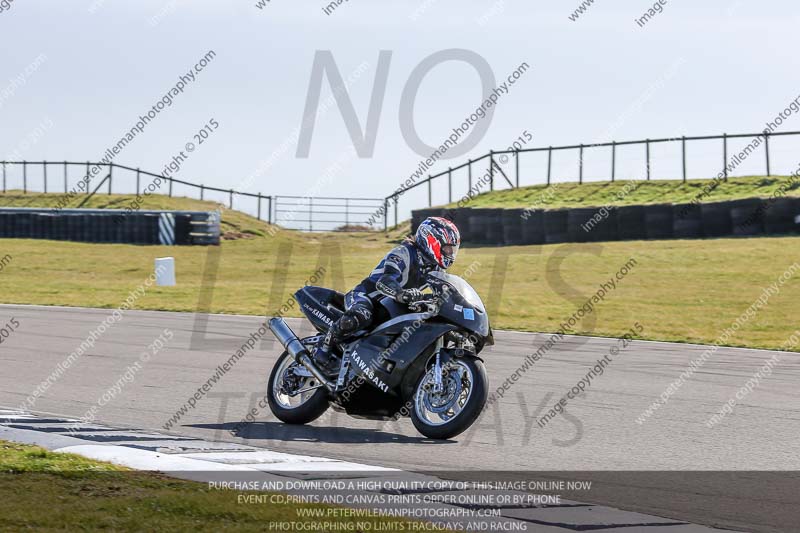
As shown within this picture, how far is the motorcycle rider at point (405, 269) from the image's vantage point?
9.20 metres

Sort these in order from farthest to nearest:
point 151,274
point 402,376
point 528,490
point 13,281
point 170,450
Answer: point 151,274 → point 13,281 → point 402,376 → point 170,450 → point 528,490

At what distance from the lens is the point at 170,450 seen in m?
7.88

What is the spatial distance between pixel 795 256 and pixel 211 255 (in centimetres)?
1840

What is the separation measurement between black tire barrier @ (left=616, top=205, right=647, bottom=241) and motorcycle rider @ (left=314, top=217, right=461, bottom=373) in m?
26.0

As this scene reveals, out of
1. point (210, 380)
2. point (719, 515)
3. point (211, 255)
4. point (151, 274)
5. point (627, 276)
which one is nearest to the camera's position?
point (719, 515)

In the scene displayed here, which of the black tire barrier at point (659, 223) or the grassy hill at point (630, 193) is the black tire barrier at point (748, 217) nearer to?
the grassy hill at point (630, 193)

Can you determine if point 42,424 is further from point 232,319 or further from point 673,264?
point 673,264

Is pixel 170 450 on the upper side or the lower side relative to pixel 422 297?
lower

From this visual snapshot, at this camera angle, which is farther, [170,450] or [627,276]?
[627,276]

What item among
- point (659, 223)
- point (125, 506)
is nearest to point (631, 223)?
point (659, 223)

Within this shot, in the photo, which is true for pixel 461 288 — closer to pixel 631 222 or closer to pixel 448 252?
pixel 448 252

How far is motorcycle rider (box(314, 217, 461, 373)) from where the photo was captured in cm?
920

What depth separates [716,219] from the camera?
33281 mm

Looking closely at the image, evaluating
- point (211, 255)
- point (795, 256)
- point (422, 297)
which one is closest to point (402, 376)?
point (422, 297)
